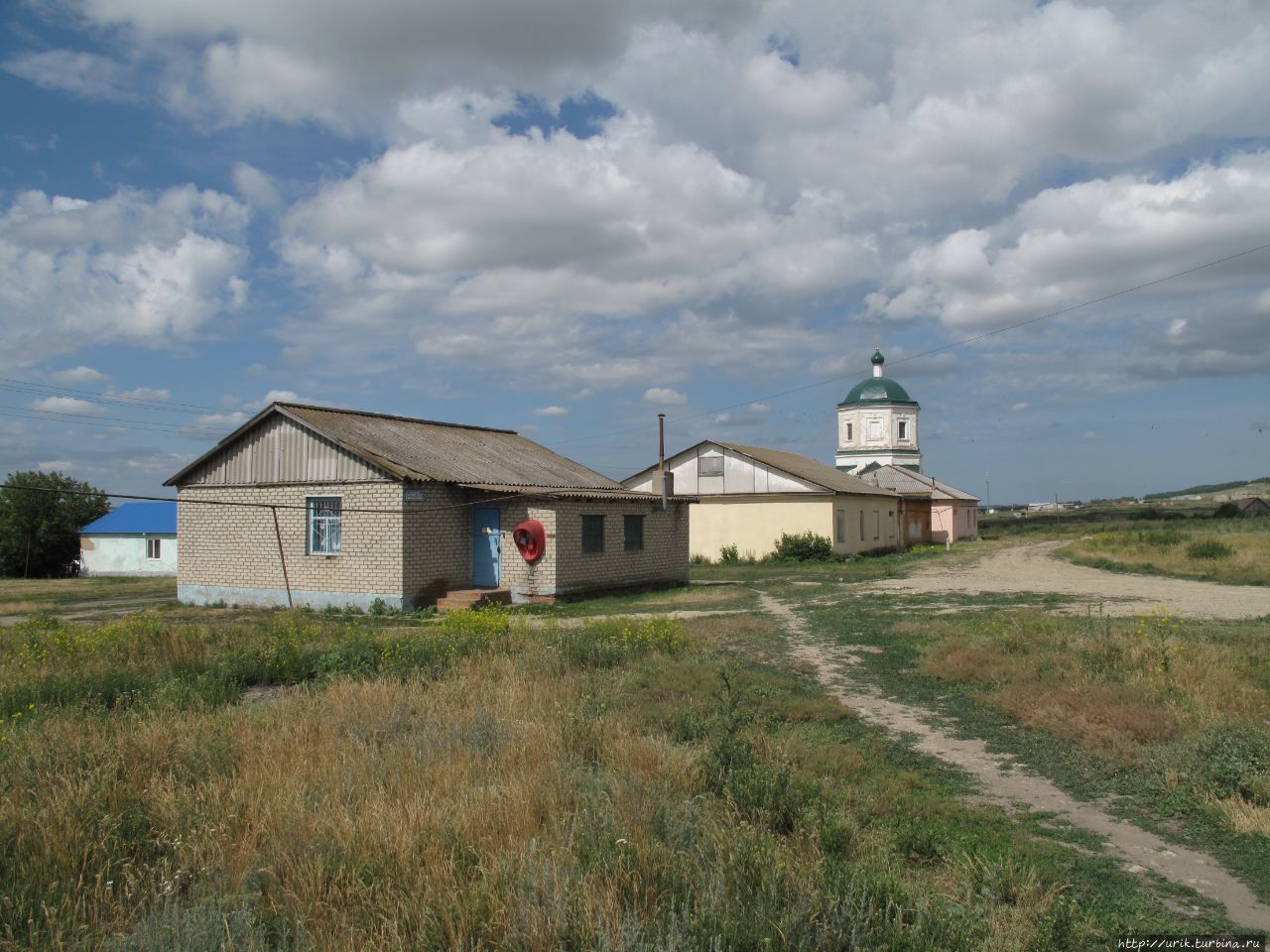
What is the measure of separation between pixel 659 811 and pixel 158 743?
3.12 meters

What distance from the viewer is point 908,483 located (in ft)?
159

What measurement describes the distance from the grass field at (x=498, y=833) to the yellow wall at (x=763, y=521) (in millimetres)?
25759

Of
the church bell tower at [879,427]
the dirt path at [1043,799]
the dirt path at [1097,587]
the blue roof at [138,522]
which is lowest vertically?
the dirt path at [1043,799]

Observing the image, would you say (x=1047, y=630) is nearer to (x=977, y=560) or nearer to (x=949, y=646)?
(x=949, y=646)

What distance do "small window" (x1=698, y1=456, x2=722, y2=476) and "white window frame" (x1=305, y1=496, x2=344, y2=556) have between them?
18205mm

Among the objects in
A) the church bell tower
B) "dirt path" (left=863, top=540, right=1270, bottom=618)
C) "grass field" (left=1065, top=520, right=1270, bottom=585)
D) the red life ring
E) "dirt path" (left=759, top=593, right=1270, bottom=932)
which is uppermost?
the church bell tower

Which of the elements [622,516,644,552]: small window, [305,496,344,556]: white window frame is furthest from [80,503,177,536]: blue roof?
[622,516,644,552]: small window

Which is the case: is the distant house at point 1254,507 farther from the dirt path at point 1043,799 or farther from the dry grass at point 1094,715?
the dirt path at point 1043,799

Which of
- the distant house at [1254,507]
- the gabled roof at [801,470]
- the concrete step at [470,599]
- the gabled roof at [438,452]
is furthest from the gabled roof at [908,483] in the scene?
the distant house at [1254,507]

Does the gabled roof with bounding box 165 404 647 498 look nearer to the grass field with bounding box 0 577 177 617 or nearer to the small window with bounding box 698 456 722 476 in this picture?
the grass field with bounding box 0 577 177 617

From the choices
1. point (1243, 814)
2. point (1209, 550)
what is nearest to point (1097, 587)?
point (1209, 550)

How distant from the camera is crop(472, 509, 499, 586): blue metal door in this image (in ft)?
66.0

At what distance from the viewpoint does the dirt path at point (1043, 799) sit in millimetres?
4465

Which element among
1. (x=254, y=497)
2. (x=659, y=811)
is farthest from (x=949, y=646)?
(x=254, y=497)
